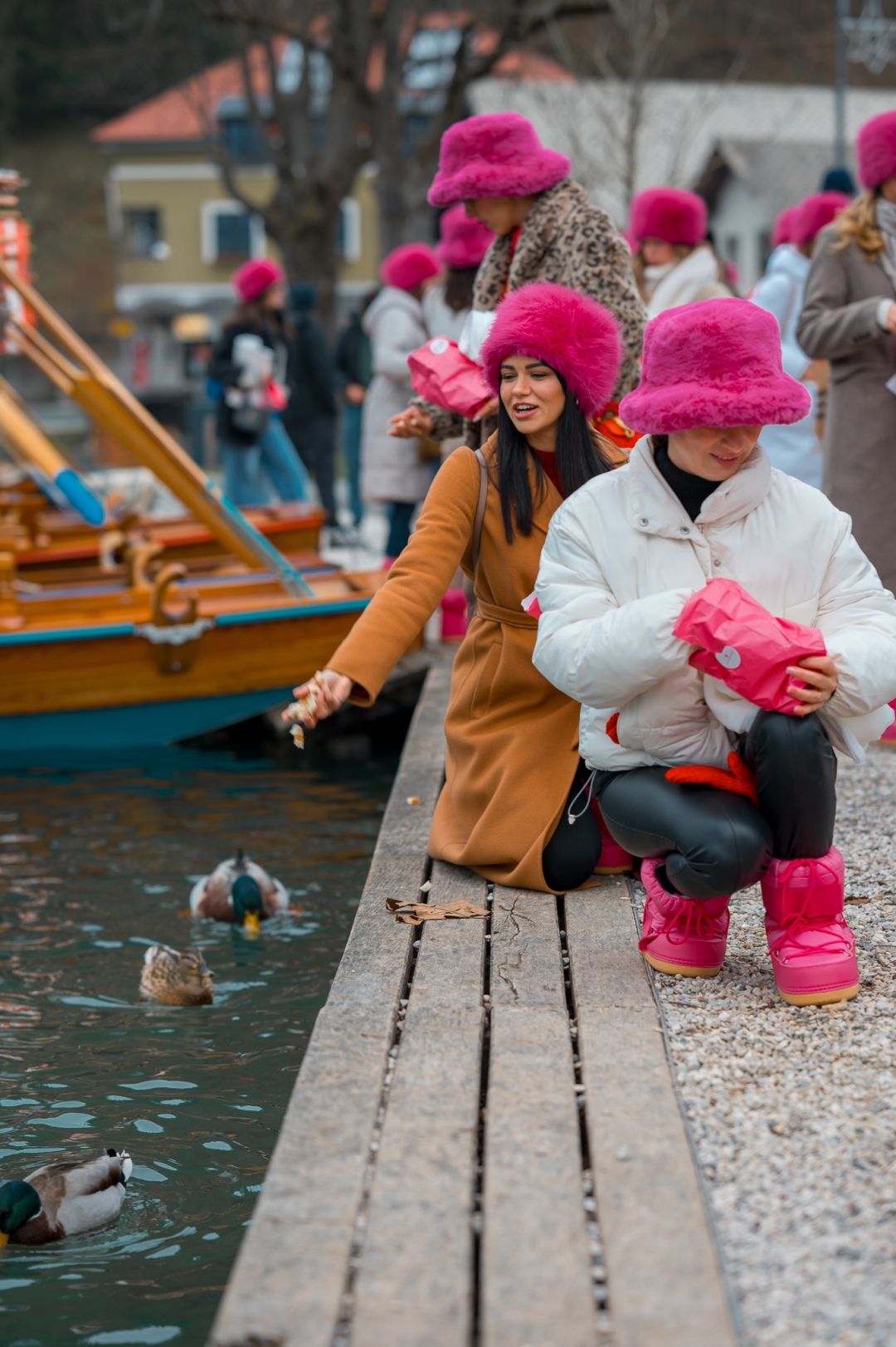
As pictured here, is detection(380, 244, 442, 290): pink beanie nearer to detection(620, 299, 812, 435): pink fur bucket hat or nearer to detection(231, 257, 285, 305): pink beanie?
detection(231, 257, 285, 305): pink beanie

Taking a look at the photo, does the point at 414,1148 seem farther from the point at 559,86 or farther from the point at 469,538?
the point at 559,86

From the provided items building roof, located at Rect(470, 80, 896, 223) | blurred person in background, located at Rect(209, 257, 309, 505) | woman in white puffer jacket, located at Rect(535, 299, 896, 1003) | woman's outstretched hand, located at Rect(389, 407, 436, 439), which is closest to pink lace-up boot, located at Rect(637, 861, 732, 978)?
woman in white puffer jacket, located at Rect(535, 299, 896, 1003)

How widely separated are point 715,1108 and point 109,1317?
117 centimetres

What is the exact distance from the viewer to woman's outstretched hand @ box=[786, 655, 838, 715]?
348 centimetres

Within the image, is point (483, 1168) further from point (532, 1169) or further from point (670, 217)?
point (670, 217)

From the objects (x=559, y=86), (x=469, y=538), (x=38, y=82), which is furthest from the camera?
(x=38, y=82)

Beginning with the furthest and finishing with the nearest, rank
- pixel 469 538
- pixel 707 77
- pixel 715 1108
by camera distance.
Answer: pixel 707 77 < pixel 469 538 < pixel 715 1108

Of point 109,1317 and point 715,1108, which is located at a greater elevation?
point 715,1108

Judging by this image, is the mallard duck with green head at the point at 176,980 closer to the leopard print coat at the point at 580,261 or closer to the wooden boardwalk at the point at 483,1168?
the wooden boardwalk at the point at 483,1168

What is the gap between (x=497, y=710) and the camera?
4676mm

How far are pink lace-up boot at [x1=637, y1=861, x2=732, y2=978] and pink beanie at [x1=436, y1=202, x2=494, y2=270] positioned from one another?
4.21 metres

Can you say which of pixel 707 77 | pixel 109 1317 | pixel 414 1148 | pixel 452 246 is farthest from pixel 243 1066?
pixel 707 77

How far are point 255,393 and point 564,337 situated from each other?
7793mm

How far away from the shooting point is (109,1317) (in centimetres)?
335
